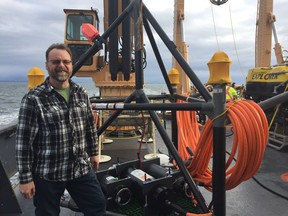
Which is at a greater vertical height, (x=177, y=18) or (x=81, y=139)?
(x=177, y=18)

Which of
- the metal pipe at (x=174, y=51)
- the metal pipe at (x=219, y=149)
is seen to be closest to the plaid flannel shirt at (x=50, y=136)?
the metal pipe at (x=174, y=51)

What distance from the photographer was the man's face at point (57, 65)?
6.40ft

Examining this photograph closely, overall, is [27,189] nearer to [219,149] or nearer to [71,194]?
[71,194]

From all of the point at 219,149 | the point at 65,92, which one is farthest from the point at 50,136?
the point at 219,149

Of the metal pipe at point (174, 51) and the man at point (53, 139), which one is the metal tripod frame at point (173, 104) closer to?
the metal pipe at point (174, 51)

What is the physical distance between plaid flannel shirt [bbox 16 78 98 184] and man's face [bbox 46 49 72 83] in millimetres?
86

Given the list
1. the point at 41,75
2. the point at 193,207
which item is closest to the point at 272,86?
the point at 193,207

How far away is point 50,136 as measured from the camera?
1.90 metres

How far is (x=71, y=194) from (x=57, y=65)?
1.08 metres

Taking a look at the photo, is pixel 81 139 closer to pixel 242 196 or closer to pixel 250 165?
pixel 250 165

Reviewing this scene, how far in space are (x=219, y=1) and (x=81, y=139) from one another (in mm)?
5716

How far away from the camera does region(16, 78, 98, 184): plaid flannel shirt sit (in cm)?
182

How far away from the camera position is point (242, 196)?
11.1ft

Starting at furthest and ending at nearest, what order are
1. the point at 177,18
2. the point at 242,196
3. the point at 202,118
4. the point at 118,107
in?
the point at 177,18 < the point at 202,118 < the point at 242,196 < the point at 118,107
